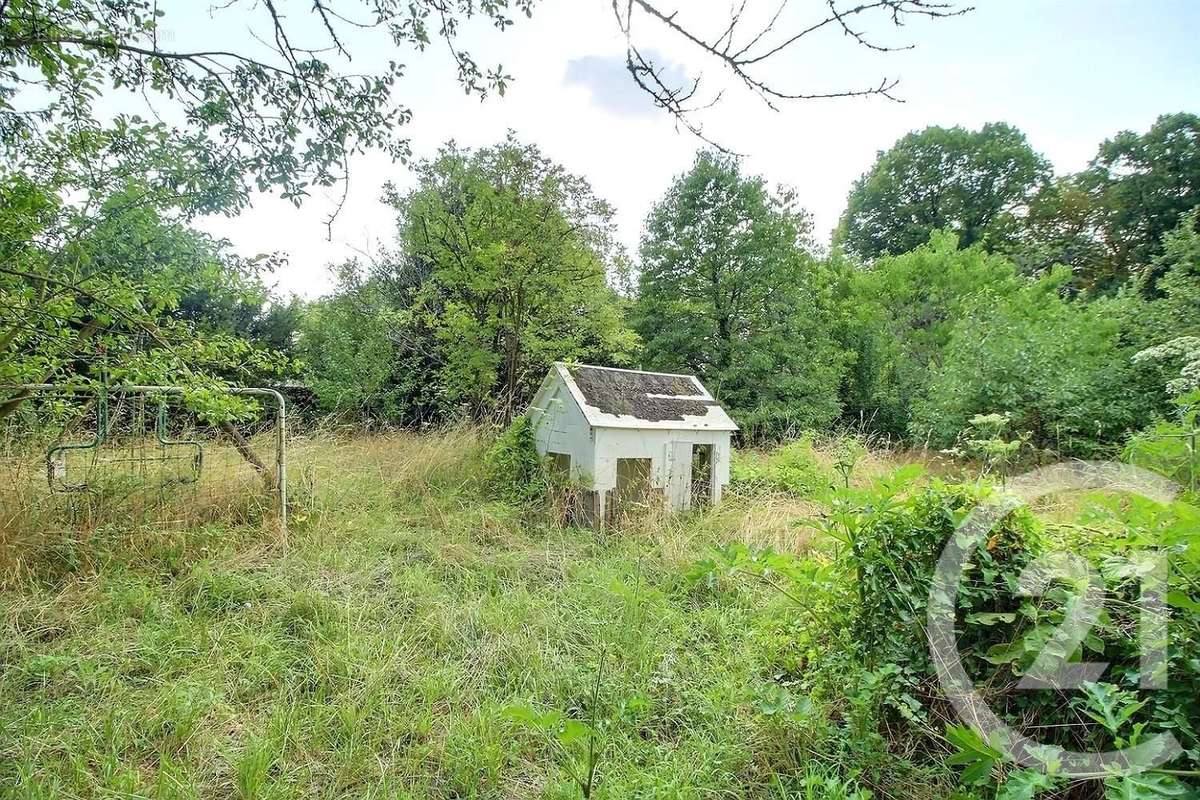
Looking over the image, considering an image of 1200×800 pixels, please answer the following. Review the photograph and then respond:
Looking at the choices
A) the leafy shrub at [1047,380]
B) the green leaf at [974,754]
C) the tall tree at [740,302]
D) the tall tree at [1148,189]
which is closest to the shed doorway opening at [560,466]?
the green leaf at [974,754]

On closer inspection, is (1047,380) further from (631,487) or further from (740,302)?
(631,487)

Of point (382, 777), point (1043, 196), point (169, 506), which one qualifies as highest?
point (1043, 196)

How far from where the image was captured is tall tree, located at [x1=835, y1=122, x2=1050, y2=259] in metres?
19.4

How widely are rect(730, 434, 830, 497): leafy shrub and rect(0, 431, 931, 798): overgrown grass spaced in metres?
2.20

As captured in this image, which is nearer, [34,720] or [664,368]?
[34,720]

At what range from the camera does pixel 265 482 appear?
15.8 ft

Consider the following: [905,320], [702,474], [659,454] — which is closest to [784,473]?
[702,474]

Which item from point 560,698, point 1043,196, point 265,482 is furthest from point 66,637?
point 1043,196

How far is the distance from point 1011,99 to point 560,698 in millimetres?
4083

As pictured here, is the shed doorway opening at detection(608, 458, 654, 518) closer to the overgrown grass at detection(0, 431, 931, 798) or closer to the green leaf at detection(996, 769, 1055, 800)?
the overgrown grass at detection(0, 431, 931, 798)

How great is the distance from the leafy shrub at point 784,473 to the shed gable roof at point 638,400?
83 centimetres

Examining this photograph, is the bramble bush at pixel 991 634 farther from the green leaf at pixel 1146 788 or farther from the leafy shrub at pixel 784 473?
the leafy shrub at pixel 784 473

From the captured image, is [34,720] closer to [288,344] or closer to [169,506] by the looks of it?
[169,506]

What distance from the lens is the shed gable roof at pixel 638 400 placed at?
5781 millimetres
